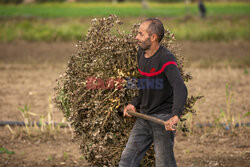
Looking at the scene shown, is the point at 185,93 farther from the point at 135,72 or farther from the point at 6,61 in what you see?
the point at 6,61

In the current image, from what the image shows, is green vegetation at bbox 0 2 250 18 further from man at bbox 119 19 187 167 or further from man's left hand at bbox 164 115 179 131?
man's left hand at bbox 164 115 179 131

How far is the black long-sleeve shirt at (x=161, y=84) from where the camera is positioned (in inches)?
153

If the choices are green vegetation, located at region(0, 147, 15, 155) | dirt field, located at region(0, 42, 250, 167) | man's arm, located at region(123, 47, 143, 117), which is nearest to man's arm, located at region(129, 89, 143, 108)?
man's arm, located at region(123, 47, 143, 117)

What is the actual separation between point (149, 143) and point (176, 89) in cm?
66

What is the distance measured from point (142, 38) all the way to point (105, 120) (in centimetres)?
91

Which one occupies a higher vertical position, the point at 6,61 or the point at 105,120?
the point at 105,120

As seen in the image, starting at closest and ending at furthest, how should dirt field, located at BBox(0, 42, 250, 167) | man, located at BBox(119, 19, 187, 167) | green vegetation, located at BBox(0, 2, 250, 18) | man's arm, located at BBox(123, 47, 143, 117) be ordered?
man, located at BBox(119, 19, 187, 167), man's arm, located at BBox(123, 47, 143, 117), dirt field, located at BBox(0, 42, 250, 167), green vegetation, located at BBox(0, 2, 250, 18)

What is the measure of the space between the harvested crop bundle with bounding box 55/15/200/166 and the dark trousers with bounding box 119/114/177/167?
29cm

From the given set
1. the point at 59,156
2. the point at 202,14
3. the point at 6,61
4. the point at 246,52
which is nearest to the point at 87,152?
the point at 59,156

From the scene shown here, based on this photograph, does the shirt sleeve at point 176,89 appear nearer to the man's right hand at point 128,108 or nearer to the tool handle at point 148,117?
the tool handle at point 148,117

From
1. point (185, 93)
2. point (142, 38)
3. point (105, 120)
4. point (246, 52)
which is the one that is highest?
point (142, 38)

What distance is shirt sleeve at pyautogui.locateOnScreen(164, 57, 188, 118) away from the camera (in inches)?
152

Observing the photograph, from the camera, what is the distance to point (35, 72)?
1233 centimetres

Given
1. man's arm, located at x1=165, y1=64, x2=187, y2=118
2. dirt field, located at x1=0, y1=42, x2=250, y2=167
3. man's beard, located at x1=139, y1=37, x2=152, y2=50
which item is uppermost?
man's beard, located at x1=139, y1=37, x2=152, y2=50
